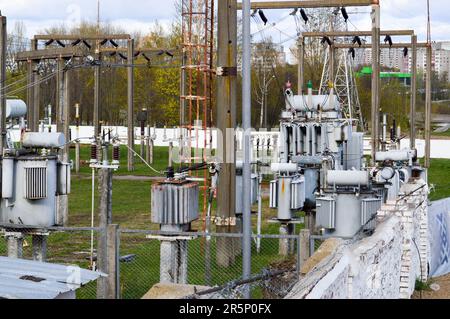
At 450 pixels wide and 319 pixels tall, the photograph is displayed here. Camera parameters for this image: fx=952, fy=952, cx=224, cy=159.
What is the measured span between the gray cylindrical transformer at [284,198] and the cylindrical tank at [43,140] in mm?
4803

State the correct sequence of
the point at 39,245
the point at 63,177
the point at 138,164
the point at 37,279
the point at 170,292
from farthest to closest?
→ the point at 138,164, the point at 63,177, the point at 39,245, the point at 37,279, the point at 170,292

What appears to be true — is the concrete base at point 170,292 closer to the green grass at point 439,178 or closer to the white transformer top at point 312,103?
the white transformer top at point 312,103

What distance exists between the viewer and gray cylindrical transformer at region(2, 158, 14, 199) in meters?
13.4

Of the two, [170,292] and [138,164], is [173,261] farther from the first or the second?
[138,164]

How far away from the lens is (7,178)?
44.1 feet

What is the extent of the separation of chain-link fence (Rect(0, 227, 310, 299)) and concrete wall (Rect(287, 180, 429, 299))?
87 centimetres

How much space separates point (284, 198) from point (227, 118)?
2.38 metres

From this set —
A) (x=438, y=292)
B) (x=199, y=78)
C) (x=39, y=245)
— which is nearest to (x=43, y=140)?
(x=39, y=245)

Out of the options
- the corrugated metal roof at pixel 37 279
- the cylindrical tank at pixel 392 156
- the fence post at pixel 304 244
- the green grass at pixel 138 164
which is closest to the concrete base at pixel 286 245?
the cylindrical tank at pixel 392 156

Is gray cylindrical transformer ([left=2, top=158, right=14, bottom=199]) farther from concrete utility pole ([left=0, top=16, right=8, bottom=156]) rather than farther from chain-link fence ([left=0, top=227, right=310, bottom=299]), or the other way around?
concrete utility pole ([left=0, top=16, right=8, bottom=156])

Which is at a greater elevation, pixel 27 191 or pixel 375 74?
pixel 375 74

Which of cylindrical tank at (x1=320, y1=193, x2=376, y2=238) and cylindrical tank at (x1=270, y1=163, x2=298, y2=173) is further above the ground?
cylindrical tank at (x1=270, y1=163, x2=298, y2=173)

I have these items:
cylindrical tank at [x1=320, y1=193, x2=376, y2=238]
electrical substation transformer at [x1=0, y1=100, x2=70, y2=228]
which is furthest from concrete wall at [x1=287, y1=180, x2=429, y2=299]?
electrical substation transformer at [x1=0, y1=100, x2=70, y2=228]

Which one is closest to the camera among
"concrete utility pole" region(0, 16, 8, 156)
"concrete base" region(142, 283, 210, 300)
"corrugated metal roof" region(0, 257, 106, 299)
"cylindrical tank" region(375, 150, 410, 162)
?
"concrete base" region(142, 283, 210, 300)
